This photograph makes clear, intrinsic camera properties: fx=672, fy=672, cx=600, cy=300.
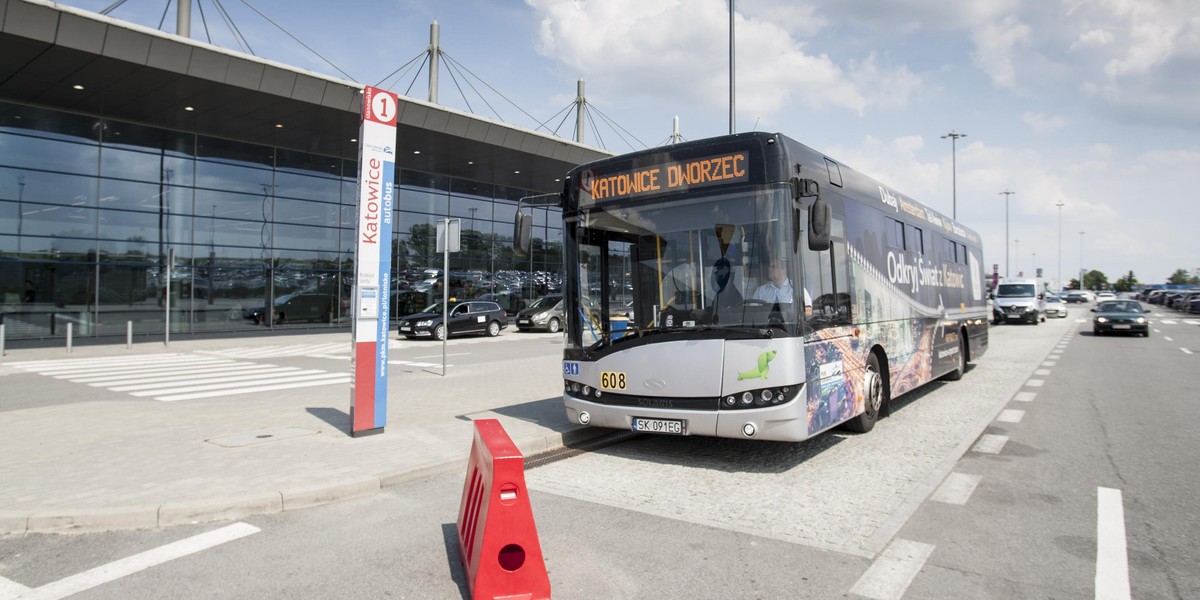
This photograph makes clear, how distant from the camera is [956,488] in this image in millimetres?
5625

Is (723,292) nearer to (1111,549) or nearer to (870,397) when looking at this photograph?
(870,397)

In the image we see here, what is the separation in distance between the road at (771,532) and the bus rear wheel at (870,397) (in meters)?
0.21

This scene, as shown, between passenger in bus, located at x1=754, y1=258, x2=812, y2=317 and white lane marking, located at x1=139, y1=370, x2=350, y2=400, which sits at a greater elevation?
passenger in bus, located at x1=754, y1=258, x2=812, y2=317

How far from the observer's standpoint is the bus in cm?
604

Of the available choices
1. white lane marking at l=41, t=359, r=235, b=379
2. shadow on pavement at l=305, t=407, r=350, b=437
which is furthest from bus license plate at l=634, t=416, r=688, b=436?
white lane marking at l=41, t=359, r=235, b=379

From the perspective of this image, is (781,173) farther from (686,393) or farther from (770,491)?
(770,491)

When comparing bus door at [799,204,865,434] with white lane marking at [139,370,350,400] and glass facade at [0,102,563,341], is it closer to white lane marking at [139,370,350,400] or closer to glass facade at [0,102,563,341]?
white lane marking at [139,370,350,400]

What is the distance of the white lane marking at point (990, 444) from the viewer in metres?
7.03

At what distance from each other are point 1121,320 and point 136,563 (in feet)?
101

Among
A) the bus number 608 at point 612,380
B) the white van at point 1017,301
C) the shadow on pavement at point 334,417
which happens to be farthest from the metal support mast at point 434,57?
the white van at point 1017,301

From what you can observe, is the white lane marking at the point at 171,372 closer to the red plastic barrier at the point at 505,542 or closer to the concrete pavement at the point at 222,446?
the concrete pavement at the point at 222,446

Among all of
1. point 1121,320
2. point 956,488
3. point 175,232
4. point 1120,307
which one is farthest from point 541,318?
point 956,488

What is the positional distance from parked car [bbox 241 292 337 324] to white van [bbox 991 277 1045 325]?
32.7 m

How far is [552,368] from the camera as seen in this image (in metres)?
15.0
